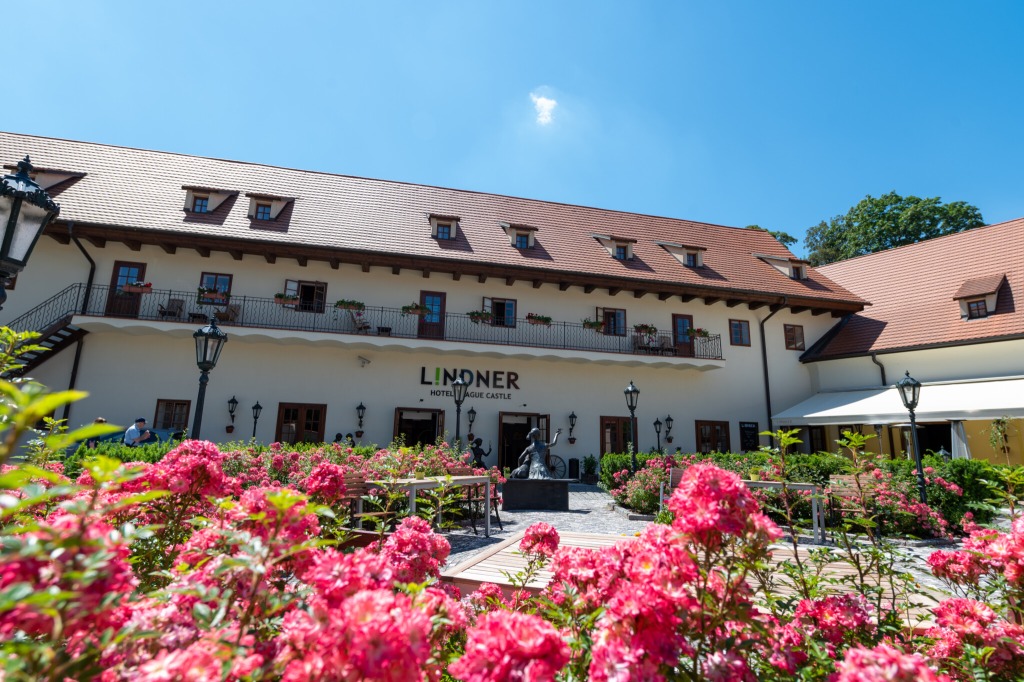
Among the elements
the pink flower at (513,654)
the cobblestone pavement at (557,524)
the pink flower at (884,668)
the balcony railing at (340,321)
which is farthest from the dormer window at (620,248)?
the pink flower at (513,654)

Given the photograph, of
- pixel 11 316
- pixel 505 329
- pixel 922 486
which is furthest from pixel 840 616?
pixel 11 316

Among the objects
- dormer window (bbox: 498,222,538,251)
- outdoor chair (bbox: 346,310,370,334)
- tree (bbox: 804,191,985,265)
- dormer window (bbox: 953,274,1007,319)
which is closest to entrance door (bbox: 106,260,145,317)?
outdoor chair (bbox: 346,310,370,334)

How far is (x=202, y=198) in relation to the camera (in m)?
17.7

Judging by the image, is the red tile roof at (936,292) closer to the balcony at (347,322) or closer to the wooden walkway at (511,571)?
the balcony at (347,322)

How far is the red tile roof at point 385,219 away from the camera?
54.9 feet

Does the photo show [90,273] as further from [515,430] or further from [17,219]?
[17,219]

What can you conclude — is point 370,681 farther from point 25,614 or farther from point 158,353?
point 158,353

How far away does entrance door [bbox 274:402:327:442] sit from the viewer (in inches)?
626

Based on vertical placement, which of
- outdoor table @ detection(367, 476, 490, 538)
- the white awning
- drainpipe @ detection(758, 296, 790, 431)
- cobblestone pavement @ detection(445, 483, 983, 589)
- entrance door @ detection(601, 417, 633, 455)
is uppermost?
drainpipe @ detection(758, 296, 790, 431)

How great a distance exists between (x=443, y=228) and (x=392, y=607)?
1911cm

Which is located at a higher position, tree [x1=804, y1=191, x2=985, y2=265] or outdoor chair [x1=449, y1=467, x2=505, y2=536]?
tree [x1=804, y1=191, x2=985, y2=265]

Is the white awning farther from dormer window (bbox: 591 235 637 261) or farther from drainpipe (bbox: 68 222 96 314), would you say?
drainpipe (bbox: 68 222 96 314)

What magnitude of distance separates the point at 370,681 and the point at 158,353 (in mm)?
17781

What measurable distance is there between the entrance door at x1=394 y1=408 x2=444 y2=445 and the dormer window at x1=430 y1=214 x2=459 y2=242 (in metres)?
6.39
